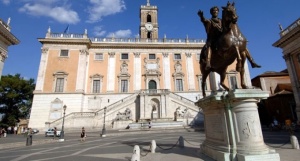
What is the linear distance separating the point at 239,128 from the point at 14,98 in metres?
39.2

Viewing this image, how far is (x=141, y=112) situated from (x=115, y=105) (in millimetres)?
4073

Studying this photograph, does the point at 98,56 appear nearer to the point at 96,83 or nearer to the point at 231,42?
the point at 96,83

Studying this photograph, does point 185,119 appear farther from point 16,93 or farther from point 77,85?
point 16,93

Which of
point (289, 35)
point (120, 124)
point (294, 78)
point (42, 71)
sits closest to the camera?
point (289, 35)

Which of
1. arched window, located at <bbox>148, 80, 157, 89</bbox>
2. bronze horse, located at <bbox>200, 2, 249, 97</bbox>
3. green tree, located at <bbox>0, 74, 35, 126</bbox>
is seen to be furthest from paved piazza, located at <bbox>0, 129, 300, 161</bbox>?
green tree, located at <bbox>0, 74, 35, 126</bbox>

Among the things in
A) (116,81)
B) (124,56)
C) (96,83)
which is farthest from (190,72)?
(96,83)

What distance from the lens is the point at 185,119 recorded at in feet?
83.1

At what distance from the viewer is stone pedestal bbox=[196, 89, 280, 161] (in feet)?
13.8

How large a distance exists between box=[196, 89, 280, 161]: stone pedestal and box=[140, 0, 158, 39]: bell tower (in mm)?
38736

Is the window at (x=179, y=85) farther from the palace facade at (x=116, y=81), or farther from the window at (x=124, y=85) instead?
the window at (x=124, y=85)

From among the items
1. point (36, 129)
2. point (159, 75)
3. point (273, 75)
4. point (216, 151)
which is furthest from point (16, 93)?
point (273, 75)

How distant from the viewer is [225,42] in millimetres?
5086

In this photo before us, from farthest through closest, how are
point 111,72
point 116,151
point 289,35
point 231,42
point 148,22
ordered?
point 148,22
point 111,72
point 289,35
point 116,151
point 231,42

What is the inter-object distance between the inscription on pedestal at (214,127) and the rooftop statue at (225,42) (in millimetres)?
956
